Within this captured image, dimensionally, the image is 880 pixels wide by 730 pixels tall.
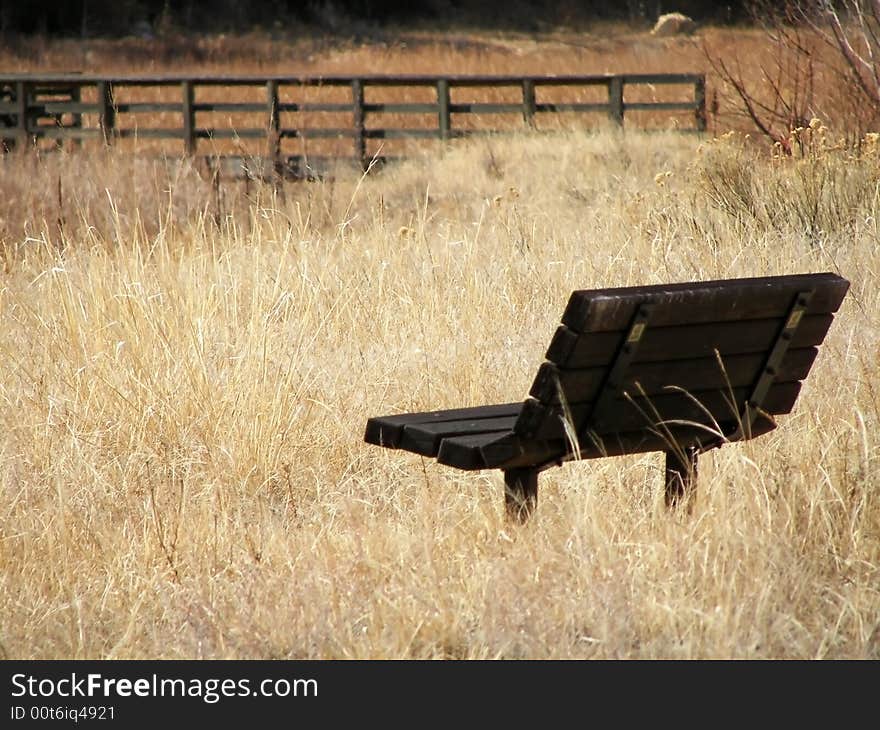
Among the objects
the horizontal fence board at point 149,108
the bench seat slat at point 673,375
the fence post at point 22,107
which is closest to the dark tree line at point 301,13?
the fence post at point 22,107

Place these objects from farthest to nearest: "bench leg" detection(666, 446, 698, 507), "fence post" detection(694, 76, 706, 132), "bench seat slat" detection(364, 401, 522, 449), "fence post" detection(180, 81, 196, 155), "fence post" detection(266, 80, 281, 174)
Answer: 1. "fence post" detection(180, 81, 196, 155)
2. "fence post" detection(694, 76, 706, 132)
3. "fence post" detection(266, 80, 281, 174)
4. "bench leg" detection(666, 446, 698, 507)
5. "bench seat slat" detection(364, 401, 522, 449)

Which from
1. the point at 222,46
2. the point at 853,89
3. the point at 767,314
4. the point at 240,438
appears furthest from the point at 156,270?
the point at 222,46

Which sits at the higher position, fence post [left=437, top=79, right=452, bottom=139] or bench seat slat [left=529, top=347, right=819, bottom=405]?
bench seat slat [left=529, top=347, right=819, bottom=405]

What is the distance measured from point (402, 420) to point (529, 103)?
44.9 feet

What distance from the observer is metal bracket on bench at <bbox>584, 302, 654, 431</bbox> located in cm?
297

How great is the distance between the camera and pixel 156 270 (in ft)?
20.0

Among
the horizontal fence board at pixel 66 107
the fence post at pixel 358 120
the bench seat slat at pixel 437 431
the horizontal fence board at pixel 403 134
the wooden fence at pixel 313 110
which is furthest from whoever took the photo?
the horizontal fence board at pixel 66 107

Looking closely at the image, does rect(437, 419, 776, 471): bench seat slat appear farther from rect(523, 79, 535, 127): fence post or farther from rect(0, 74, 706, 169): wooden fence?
rect(523, 79, 535, 127): fence post

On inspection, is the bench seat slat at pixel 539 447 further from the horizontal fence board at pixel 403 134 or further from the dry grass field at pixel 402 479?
the horizontal fence board at pixel 403 134

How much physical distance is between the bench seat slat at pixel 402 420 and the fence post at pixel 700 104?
12431 millimetres

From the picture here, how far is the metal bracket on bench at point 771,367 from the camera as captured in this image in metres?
3.28

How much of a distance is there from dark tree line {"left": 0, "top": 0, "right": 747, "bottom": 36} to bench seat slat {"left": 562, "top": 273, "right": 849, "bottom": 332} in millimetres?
31886

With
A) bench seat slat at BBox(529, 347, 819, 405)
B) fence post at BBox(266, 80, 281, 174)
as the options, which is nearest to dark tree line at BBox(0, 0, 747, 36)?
fence post at BBox(266, 80, 281, 174)

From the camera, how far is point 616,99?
16156mm
